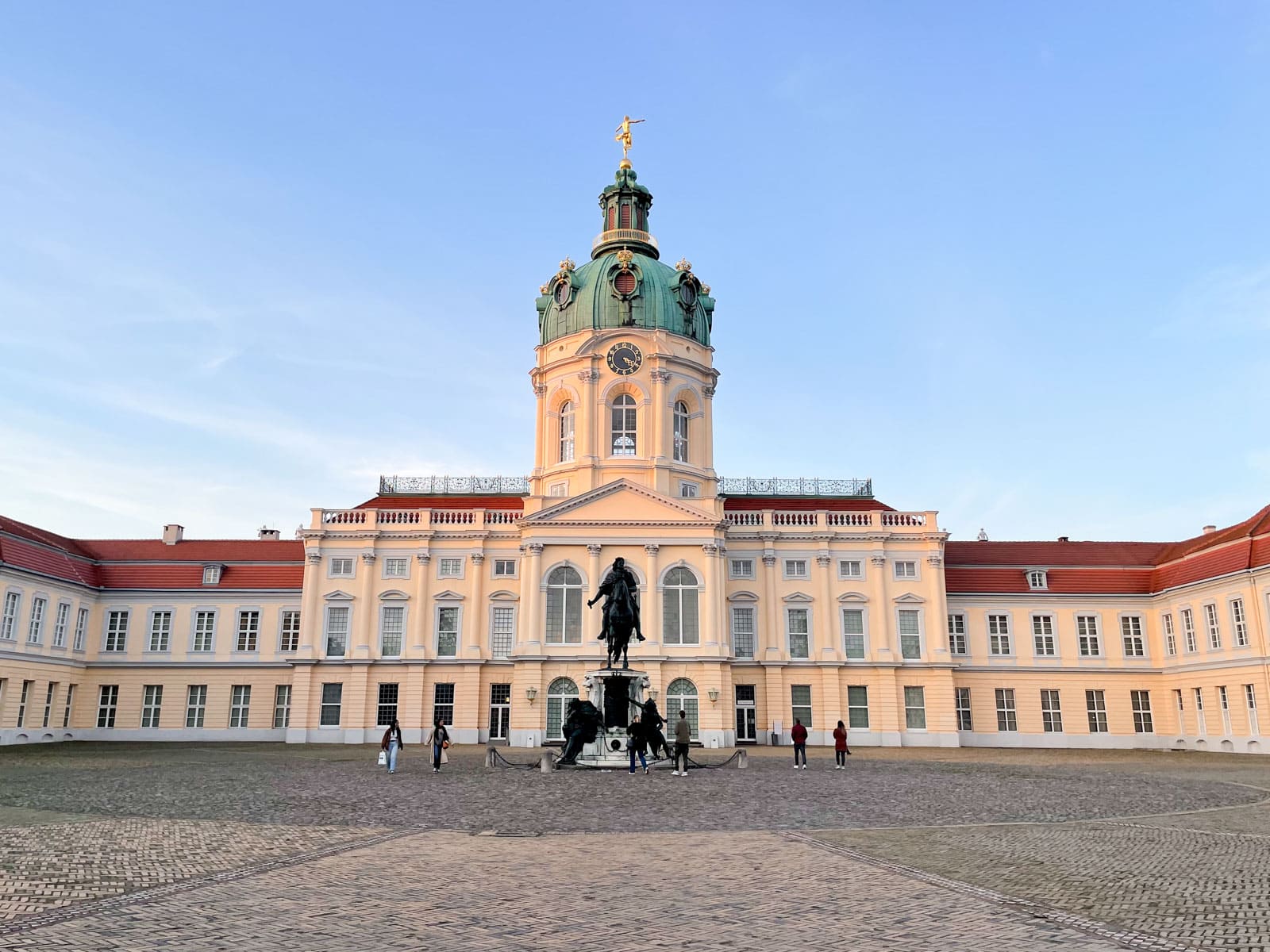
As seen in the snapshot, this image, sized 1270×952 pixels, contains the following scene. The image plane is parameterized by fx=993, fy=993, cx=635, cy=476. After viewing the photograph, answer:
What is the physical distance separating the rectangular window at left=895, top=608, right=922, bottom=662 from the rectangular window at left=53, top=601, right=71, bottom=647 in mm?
45388

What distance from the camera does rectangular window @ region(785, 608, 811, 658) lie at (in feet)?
178

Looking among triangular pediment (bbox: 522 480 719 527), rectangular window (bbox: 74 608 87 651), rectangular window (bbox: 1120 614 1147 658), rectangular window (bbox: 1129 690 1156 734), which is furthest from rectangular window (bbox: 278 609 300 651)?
rectangular window (bbox: 1129 690 1156 734)

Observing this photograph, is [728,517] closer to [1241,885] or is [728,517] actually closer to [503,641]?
[503,641]

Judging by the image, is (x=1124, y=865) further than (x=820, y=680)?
No

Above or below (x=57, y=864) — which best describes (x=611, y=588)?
above

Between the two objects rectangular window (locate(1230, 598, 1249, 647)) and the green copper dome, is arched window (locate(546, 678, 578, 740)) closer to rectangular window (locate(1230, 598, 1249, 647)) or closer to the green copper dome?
the green copper dome

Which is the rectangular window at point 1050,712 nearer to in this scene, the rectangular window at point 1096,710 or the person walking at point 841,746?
the rectangular window at point 1096,710

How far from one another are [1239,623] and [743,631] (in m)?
24.1

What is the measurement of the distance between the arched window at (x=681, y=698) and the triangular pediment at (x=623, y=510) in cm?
809

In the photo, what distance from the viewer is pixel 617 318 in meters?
58.0

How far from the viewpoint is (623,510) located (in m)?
51.3

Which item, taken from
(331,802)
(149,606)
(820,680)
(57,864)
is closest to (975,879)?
(57,864)

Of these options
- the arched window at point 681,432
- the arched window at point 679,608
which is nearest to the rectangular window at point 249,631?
the arched window at point 679,608

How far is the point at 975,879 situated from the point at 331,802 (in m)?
13.3
